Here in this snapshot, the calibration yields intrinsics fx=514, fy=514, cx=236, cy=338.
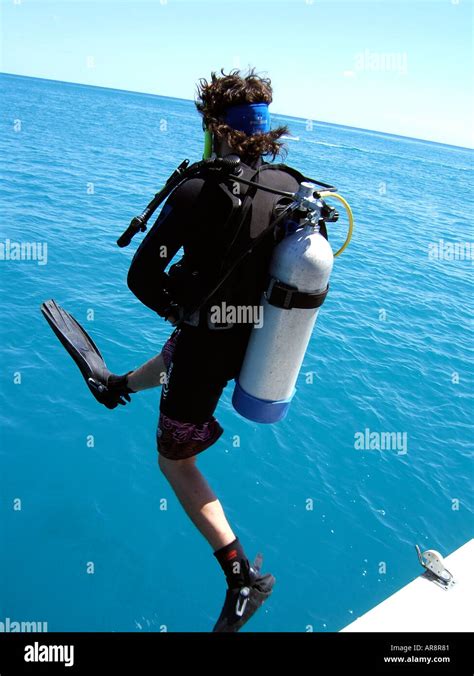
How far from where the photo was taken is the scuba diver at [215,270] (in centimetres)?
240

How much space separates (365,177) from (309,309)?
1364 inches

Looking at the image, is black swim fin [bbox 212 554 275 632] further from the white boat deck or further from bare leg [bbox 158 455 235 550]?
the white boat deck

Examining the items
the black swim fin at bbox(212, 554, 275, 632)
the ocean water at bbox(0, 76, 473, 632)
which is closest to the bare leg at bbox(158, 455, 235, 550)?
the black swim fin at bbox(212, 554, 275, 632)

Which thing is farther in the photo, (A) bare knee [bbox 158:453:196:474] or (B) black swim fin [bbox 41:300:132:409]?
(B) black swim fin [bbox 41:300:132:409]

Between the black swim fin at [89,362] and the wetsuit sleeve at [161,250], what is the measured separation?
1132 millimetres

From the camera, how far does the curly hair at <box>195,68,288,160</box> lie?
2551 millimetres

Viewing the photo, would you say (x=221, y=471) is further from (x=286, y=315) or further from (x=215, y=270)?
(x=215, y=270)

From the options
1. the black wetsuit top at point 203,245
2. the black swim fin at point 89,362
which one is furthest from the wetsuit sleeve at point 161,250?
the black swim fin at point 89,362

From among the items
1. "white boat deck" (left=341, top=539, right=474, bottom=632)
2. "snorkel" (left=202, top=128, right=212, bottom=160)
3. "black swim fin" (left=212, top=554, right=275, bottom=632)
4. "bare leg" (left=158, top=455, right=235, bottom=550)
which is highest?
"snorkel" (left=202, top=128, right=212, bottom=160)

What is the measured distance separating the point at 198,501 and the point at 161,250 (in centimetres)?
140

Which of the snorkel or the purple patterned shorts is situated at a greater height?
the snorkel

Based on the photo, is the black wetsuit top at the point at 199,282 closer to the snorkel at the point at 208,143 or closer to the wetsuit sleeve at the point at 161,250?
the wetsuit sleeve at the point at 161,250

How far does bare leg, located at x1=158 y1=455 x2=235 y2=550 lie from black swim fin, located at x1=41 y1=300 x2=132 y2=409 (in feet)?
2.80
